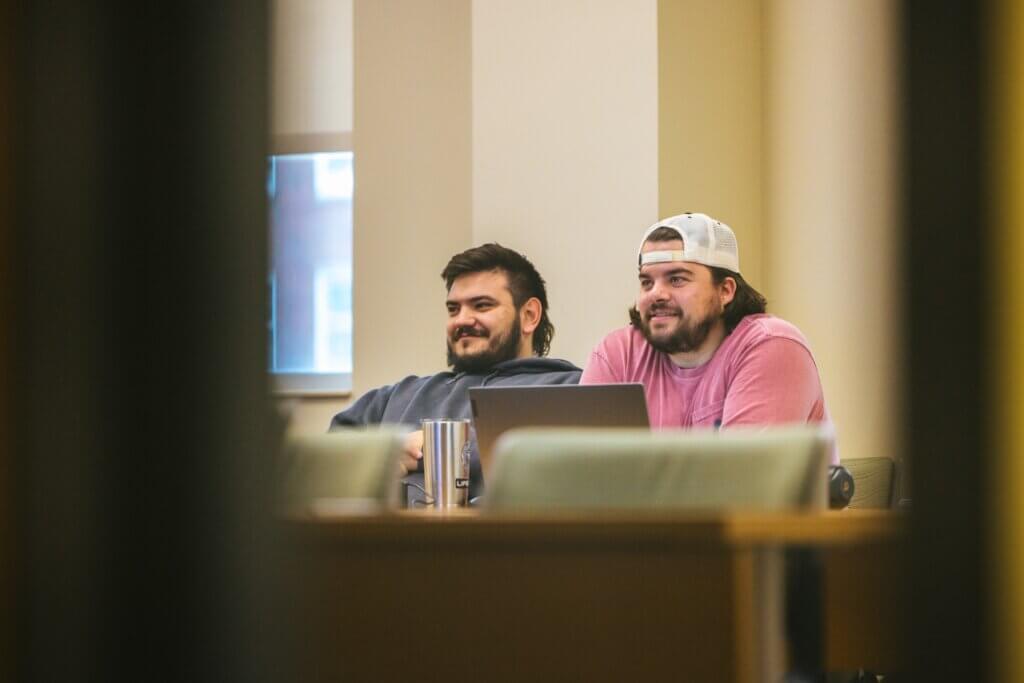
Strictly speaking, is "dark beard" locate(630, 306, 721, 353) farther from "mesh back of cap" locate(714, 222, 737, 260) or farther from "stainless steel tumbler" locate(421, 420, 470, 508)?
"stainless steel tumbler" locate(421, 420, 470, 508)

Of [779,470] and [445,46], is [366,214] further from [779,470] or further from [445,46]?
[779,470]

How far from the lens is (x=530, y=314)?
3.66 m

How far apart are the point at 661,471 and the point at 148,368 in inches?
37.2

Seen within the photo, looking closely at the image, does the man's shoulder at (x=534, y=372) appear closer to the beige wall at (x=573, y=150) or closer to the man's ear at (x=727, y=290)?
the man's ear at (x=727, y=290)

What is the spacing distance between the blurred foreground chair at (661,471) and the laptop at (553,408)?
595 millimetres

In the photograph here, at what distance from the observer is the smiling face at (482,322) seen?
356 centimetres

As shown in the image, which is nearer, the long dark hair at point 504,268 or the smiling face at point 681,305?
the smiling face at point 681,305

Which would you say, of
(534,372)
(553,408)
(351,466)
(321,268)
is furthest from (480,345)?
(321,268)

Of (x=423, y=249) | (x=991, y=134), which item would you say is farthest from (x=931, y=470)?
(x=423, y=249)

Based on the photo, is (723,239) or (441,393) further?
(441,393)

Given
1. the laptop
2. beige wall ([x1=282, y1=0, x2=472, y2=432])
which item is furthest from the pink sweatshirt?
beige wall ([x1=282, y1=0, x2=472, y2=432])

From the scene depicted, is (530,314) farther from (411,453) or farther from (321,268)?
(321,268)

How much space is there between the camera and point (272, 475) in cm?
91

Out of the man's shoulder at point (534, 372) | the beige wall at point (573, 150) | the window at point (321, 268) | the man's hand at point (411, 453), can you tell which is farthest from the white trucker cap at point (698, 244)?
the window at point (321, 268)
